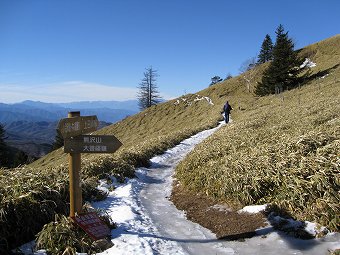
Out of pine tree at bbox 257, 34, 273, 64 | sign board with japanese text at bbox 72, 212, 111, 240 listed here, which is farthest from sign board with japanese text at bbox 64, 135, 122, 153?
pine tree at bbox 257, 34, 273, 64

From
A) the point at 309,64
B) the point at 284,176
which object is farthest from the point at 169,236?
the point at 309,64

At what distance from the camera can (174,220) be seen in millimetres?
7348

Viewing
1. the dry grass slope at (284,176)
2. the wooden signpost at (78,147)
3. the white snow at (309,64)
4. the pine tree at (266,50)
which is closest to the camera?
the wooden signpost at (78,147)

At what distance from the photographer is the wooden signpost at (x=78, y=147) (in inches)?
222

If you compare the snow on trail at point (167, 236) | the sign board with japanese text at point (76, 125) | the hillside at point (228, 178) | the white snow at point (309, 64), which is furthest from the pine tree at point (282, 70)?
the sign board with japanese text at point (76, 125)

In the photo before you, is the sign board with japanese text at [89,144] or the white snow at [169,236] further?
the sign board with japanese text at [89,144]

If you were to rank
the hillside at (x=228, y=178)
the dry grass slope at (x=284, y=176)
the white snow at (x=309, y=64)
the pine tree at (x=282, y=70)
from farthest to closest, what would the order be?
the white snow at (x=309, y=64) → the pine tree at (x=282, y=70) → the dry grass slope at (x=284, y=176) → the hillside at (x=228, y=178)

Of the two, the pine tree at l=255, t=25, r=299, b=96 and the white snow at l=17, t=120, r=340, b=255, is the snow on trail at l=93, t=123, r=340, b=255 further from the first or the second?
the pine tree at l=255, t=25, r=299, b=96

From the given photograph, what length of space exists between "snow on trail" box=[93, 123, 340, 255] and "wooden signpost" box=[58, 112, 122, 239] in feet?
2.26

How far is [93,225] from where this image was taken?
5.85 metres

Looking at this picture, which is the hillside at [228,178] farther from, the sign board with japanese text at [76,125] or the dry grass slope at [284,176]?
the sign board with japanese text at [76,125]

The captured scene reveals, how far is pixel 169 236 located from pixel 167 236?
0.04 metres

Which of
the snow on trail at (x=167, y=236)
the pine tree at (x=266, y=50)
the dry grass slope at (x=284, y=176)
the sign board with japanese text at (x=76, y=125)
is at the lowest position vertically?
the snow on trail at (x=167, y=236)

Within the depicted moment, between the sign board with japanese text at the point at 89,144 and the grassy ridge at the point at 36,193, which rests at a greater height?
the sign board with japanese text at the point at 89,144
